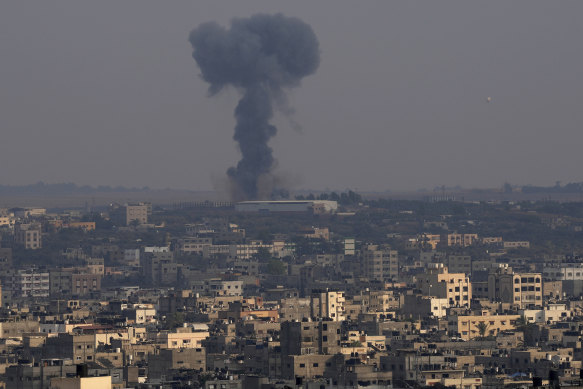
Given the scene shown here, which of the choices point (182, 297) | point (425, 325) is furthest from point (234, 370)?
point (182, 297)

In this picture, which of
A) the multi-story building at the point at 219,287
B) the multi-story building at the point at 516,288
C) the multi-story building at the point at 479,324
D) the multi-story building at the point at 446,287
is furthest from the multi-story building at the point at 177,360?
the multi-story building at the point at 219,287

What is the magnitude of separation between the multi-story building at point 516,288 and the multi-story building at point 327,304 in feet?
38.0

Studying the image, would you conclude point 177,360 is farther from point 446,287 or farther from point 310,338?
point 446,287

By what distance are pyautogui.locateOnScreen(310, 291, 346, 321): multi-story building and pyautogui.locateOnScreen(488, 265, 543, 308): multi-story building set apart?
11593 mm

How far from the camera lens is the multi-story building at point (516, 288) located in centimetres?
14762

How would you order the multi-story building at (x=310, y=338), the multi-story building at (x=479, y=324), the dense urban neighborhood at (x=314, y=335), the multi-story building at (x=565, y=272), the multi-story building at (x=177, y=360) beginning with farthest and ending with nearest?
the multi-story building at (x=565, y=272) → the multi-story building at (x=479, y=324) → the multi-story building at (x=177, y=360) → the multi-story building at (x=310, y=338) → the dense urban neighborhood at (x=314, y=335)

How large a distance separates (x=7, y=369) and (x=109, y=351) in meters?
23.3

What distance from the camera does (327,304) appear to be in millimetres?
138000

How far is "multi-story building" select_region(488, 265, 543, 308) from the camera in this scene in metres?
148

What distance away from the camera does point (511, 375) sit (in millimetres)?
86625

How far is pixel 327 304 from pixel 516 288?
16544 mm

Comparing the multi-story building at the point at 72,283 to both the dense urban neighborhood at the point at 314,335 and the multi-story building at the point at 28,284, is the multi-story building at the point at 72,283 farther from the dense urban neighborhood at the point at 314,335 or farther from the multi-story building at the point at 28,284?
the dense urban neighborhood at the point at 314,335

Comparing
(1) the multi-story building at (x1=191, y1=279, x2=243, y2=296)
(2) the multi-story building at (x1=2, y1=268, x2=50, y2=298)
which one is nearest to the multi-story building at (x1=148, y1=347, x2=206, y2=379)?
(1) the multi-story building at (x1=191, y1=279, x2=243, y2=296)

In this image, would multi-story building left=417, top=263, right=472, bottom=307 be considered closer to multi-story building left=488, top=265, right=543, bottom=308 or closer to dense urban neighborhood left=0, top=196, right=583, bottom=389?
dense urban neighborhood left=0, top=196, right=583, bottom=389
